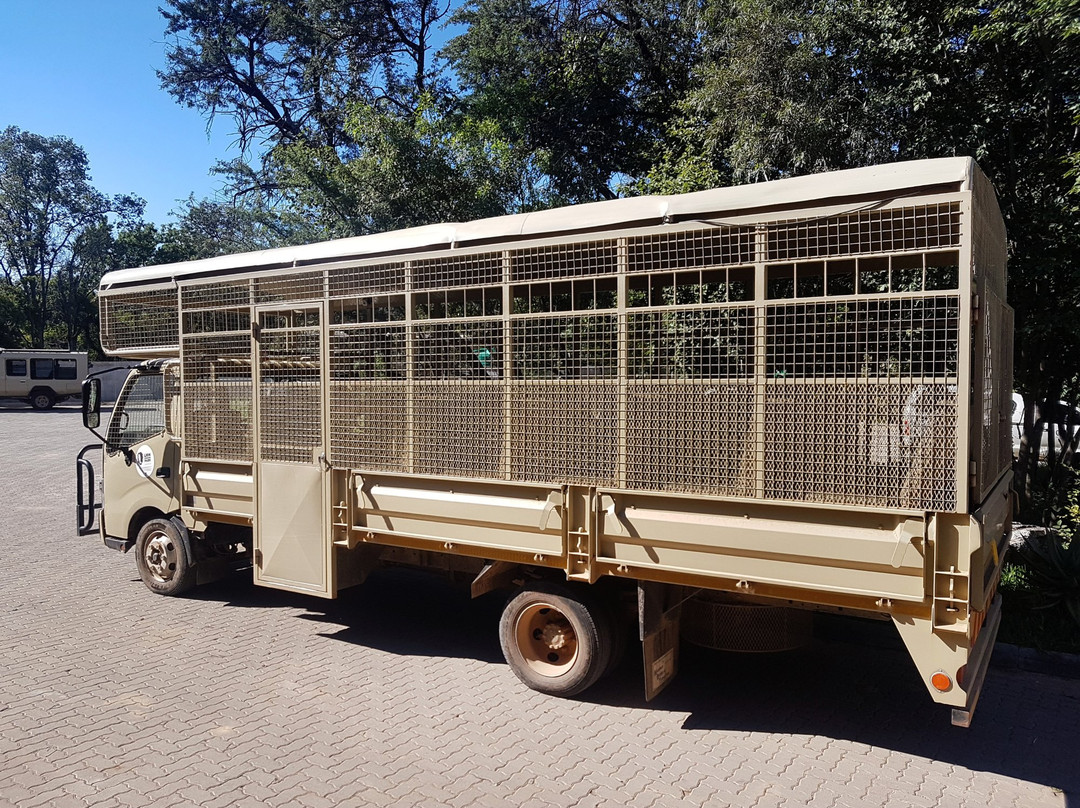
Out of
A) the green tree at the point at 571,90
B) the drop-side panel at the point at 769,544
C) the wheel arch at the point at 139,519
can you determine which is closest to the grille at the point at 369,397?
the drop-side panel at the point at 769,544

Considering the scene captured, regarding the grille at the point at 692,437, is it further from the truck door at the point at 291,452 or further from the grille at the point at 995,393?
the truck door at the point at 291,452

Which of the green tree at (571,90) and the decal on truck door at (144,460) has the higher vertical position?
the green tree at (571,90)

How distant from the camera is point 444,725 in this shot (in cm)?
451

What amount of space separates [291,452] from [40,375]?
33484mm

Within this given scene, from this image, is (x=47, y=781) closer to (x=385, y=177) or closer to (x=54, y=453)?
(x=385, y=177)

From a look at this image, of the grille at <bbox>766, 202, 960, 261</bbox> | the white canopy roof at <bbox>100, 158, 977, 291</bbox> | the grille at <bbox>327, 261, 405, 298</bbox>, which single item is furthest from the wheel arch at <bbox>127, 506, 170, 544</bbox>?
the grille at <bbox>766, 202, 960, 261</bbox>

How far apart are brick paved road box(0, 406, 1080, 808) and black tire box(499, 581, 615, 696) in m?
0.16

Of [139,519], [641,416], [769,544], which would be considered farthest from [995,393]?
[139,519]

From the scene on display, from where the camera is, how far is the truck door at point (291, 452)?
219 inches

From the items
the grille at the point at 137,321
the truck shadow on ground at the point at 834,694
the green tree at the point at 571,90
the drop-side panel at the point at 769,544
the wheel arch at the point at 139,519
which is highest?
the green tree at the point at 571,90

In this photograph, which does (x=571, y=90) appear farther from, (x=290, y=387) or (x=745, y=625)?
(x=745, y=625)

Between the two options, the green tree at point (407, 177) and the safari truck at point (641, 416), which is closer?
the safari truck at point (641, 416)

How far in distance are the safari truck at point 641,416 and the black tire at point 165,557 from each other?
0.47 meters

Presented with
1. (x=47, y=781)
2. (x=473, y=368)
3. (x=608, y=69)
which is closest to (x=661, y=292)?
(x=473, y=368)
